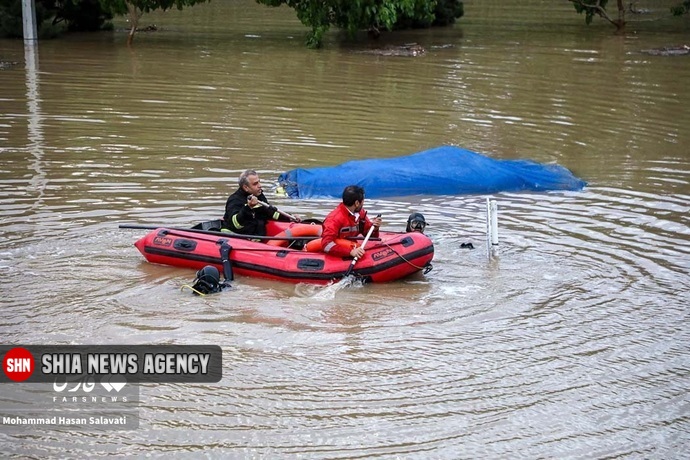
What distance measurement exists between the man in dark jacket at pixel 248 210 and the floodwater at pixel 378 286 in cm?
86

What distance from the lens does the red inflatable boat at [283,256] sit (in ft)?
32.5

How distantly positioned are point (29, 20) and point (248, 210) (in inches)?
774

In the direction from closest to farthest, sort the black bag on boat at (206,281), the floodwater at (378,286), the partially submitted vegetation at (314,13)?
the floodwater at (378,286) → the black bag on boat at (206,281) → the partially submitted vegetation at (314,13)

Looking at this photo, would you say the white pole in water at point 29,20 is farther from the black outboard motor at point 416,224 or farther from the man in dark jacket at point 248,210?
the black outboard motor at point 416,224

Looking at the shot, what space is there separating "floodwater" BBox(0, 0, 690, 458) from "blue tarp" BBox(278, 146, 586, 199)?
32cm

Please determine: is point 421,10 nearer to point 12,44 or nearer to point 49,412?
point 12,44

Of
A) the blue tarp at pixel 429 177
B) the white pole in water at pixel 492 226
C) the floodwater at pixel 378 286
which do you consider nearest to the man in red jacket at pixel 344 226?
the floodwater at pixel 378 286

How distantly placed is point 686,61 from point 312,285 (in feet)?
56.6

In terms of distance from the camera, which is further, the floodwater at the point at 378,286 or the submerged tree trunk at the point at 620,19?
the submerged tree trunk at the point at 620,19

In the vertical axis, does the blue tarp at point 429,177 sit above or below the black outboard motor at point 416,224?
above

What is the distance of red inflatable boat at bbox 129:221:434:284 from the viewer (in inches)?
390

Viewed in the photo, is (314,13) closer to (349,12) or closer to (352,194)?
(349,12)

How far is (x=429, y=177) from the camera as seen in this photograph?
12984 mm

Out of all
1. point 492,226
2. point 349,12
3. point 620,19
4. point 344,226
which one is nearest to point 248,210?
point 344,226
